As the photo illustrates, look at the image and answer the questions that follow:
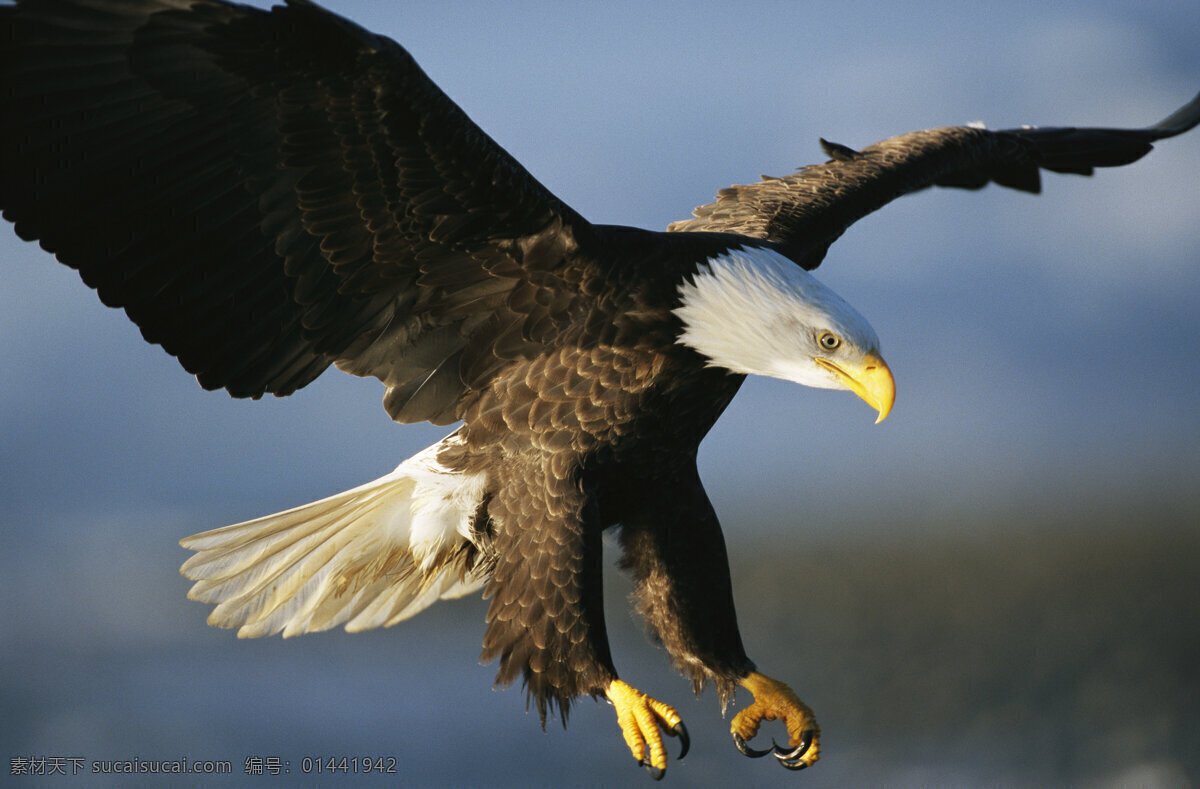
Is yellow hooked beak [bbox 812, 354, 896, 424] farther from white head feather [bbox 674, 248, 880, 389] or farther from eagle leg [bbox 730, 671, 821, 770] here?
eagle leg [bbox 730, 671, 821, 770]

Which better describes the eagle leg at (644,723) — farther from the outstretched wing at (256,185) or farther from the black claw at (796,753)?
the outstretched wing at (256,185)

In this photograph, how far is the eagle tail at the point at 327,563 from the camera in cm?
303

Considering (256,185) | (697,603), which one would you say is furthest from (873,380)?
(256,185)

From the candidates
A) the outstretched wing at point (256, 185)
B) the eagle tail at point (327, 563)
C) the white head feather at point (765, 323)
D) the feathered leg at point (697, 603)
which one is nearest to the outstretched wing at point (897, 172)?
the white head feather at point (765, 323)

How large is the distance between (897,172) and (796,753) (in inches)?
70.3

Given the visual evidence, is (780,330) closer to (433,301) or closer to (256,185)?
(433,301)

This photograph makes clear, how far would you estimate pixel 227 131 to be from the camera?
2379mm

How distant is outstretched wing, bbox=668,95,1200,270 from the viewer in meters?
3.41

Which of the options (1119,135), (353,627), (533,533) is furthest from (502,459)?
(1119,135)

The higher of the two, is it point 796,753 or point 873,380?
point 873,380

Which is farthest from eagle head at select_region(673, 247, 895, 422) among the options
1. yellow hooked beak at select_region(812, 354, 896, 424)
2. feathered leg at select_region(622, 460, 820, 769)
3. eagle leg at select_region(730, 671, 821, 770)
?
eagle leg at select_region(730, 671, 821, 770)

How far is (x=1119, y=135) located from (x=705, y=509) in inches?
100

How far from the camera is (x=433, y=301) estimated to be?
2.68 meters

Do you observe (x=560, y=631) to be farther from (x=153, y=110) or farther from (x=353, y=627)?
(x=153, y=110)
